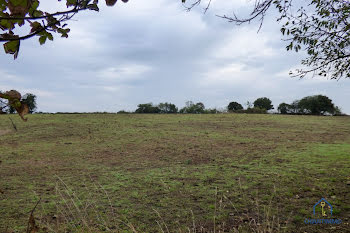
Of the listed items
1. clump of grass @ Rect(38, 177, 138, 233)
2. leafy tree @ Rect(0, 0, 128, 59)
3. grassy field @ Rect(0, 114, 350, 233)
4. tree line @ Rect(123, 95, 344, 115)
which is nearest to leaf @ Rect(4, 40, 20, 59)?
leafy tree @ Rect(0, 0, 128, 59)

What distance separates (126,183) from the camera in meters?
6.52

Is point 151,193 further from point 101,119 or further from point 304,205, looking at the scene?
point 101,119

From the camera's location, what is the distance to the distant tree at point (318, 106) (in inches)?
1024

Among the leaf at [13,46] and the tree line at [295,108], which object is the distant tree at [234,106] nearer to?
the tree line at [295,108]

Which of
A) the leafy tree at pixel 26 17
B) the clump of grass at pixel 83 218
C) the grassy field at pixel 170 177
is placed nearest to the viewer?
the leafy tree at pixel 26 17

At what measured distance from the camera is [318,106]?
26016mm

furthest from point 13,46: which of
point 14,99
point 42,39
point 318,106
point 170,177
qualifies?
point 318,106

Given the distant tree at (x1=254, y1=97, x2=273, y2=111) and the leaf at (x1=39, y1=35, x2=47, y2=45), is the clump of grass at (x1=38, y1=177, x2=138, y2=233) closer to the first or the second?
the leaf at (x1=39, y1=35, x2=47, y2=45)

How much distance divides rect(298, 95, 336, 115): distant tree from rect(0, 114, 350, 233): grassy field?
9.78 metres

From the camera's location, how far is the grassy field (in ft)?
14.5

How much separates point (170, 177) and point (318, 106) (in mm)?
23694

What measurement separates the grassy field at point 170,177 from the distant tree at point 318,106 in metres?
9.78

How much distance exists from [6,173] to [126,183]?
3.85m

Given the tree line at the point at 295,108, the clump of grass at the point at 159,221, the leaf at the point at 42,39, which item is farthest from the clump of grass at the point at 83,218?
the tree line at the point at 295,108
